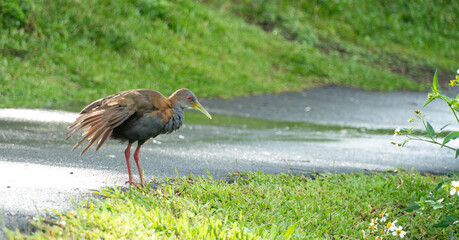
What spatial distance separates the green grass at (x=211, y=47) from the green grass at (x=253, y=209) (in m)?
5.54

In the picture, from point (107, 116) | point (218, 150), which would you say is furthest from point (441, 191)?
point (107, 116)

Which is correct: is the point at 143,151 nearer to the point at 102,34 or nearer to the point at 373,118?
the point at 373,118

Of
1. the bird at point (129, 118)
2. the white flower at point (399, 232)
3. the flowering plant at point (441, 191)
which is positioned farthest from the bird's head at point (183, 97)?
the white flower at point (399, 232)

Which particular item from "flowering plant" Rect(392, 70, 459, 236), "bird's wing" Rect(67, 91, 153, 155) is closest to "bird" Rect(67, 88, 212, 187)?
"bird's wing" Rect(67, 91, 153, 155)

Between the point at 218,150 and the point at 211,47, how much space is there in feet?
28.9

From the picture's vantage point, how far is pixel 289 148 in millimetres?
7703

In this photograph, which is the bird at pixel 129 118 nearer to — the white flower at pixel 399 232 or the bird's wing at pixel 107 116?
the bird's wing at pixel 107 116

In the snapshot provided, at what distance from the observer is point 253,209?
15.4ft

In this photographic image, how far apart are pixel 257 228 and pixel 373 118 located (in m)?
8.01

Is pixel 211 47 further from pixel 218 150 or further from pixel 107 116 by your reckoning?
pixel 107 116

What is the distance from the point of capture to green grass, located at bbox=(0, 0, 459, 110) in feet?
38.1

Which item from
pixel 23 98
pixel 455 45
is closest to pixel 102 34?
pixel 23 98

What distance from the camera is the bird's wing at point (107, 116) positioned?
4512 mm

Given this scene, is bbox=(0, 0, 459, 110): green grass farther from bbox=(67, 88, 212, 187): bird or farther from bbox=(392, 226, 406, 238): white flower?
bbox=(392, 226, 406, 238): white flower
